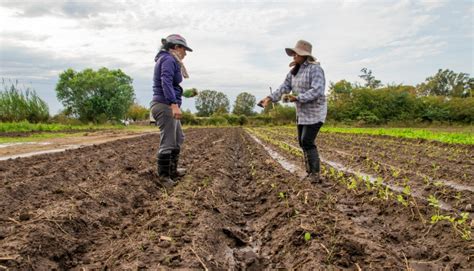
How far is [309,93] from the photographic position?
5555mm

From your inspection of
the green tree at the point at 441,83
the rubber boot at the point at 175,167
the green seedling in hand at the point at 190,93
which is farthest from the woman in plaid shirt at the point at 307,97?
the green tree at the point at 441,83

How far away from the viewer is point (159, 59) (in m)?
5.62

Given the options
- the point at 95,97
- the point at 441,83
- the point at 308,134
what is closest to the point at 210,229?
the point at 308,134

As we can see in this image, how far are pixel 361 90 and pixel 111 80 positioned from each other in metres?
32.1

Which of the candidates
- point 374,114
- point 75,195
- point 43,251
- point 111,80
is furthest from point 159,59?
point 111,80

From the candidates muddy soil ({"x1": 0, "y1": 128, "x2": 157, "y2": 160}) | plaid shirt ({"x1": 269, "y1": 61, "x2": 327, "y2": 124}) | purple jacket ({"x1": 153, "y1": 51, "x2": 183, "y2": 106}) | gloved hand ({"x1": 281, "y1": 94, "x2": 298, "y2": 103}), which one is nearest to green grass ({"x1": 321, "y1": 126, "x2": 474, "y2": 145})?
plaid shirt ({"x1": 269, "y1": 61, "x2": 327, "y2": 124})

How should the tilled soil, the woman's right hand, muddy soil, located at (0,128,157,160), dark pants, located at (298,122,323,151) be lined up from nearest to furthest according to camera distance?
1. the tilled soil
2. the woman's right hand
3. dark pants, located at (298,122,323,151)
4. muddy soil, located at (0,128,157,160)

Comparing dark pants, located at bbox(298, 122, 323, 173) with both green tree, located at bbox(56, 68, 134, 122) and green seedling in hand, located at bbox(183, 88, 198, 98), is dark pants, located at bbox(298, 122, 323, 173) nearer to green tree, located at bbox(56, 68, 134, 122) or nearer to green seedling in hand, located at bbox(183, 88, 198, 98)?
green seedling in hand, located at bbox(183, 88, 198, 98)

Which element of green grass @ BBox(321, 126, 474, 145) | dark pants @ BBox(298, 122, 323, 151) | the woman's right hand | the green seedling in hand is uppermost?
the green seedling in hand

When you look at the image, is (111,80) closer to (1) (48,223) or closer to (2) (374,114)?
(2) (374,114)

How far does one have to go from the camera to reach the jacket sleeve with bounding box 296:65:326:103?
5547mm

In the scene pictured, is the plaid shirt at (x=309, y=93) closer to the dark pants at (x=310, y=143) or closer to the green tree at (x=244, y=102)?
the dark pants at (x=310, y=143)

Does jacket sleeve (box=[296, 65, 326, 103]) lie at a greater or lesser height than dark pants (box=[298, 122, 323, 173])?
greater

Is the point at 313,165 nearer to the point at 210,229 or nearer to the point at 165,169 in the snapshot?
the point at 165,169
